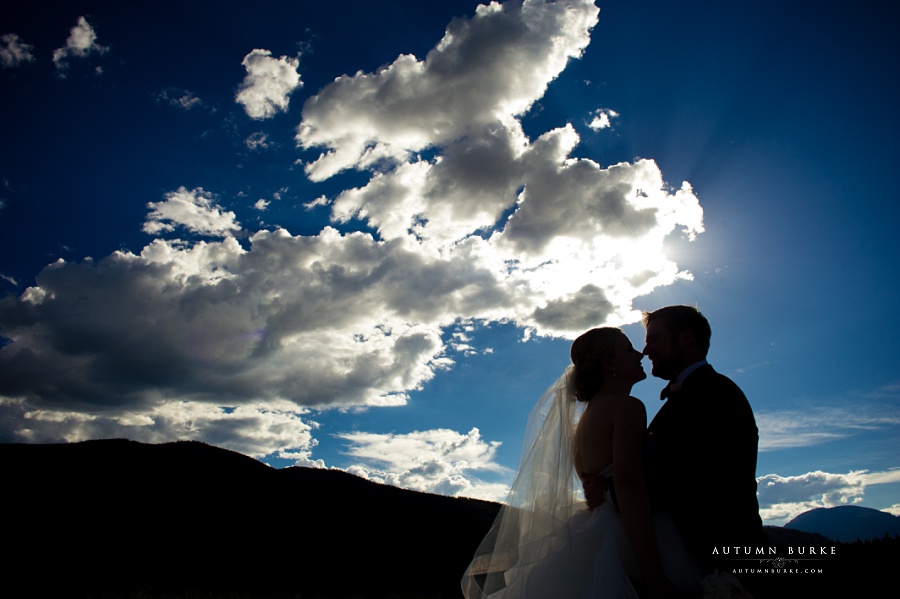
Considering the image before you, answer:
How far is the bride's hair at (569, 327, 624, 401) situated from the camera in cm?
577

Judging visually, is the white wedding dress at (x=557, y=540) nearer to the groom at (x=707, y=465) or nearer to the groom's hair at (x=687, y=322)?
the groom at (x=707, y=465)

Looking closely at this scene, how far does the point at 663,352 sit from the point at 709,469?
138cm

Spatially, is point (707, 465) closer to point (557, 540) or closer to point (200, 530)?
point (557, 540)

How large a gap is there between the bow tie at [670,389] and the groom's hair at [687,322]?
46 centimetres

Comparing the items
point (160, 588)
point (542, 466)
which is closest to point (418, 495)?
point (160, 588)

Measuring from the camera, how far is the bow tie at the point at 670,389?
212 inches

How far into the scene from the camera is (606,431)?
17.1 feet

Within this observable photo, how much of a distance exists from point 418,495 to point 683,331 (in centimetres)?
3571

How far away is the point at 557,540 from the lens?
5.41 meters

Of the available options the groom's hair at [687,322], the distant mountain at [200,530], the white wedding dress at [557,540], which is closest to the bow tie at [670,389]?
the groom's hair at [687,322]

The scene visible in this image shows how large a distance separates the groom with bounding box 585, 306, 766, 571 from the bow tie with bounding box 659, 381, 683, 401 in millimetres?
124

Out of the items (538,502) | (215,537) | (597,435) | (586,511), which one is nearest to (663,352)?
(597,435)

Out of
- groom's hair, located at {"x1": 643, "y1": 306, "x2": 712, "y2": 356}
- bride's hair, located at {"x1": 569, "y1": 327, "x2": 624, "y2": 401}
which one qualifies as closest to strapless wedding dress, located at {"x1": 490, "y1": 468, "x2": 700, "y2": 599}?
bride's hair, located at {"x1": 569, "y1": 327, "x2": 624, "y2": 401}

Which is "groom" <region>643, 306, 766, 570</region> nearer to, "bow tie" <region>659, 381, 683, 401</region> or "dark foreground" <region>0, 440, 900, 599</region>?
"bow tie" <region>659, 381, 683, 401</region>
